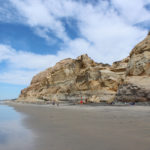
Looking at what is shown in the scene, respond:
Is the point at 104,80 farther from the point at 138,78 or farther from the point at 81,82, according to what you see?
the point at 138,78

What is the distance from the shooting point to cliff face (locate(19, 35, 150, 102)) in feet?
54.3

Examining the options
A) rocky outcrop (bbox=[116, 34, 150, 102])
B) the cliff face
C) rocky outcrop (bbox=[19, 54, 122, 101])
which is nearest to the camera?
rocky outcrop (bbox=[116, 34, 150, 102])

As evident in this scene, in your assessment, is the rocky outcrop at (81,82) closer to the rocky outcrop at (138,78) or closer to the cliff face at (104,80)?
the cliff face at (104,80)

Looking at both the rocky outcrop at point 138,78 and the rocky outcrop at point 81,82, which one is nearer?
the rocky outcrop at point 138,78

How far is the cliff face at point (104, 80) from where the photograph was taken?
16.6m

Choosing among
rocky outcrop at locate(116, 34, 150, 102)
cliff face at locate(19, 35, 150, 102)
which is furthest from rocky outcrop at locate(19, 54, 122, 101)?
rocky outcrop at locate(116, 34, 150, 102)

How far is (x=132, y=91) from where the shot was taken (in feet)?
53.3

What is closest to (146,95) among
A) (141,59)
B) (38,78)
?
(141,59)

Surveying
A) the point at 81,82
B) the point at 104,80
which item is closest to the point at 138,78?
the point at 104,80

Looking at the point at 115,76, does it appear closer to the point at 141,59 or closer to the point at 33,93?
the point at 141,59

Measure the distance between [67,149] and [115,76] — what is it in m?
26.1

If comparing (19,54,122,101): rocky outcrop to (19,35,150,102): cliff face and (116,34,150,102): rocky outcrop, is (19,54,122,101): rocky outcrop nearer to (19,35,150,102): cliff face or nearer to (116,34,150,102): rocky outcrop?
(19,35,150,102): cliff face

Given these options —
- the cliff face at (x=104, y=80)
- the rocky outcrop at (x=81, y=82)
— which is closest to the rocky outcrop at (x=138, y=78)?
the cliff face at (x=104, y=80)

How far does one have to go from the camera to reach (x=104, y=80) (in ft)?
93.1
